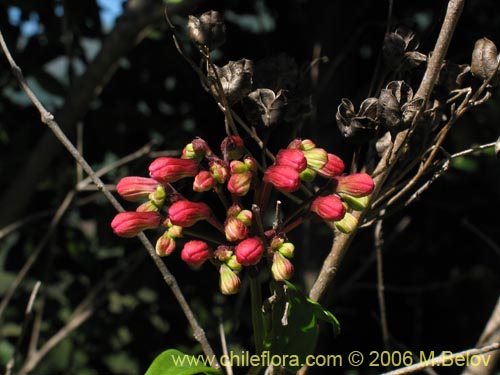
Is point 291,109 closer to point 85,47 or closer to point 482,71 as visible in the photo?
point 482,71

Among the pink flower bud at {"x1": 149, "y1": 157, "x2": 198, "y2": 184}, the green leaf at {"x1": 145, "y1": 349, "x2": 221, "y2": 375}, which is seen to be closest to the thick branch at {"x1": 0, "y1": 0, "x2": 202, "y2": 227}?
the pink flower bud at {"x1": 149, "y1": 157, "x2": 198, "y2": 184}

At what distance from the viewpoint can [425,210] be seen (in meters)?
2.85

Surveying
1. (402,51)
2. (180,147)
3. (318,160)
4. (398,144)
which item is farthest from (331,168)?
(180,147)

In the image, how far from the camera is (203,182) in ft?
2.98

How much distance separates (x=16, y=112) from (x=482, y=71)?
1.89m

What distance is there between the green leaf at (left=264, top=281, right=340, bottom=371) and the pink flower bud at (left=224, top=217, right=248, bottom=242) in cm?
11

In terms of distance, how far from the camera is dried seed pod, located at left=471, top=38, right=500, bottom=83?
38.2 inches

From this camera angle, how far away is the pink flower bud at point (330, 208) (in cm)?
89

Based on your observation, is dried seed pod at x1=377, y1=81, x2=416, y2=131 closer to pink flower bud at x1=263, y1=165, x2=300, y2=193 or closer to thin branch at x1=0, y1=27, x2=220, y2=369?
pink flower bud at x1=263, y1=165, x2=300, y2=193

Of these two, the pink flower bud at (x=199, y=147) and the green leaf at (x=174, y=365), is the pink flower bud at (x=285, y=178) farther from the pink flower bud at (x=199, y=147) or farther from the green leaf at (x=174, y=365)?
the green leaf at (x=174, y=365)

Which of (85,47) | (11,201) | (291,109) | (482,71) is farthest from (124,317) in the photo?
(482,71)

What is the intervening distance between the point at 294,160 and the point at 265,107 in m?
0.12

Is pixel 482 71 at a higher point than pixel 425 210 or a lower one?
higher

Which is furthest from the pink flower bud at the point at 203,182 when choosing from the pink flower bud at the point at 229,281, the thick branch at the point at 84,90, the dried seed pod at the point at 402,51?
the thick branch at the point at 84,90
